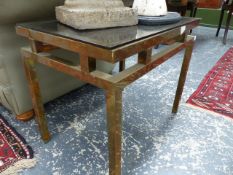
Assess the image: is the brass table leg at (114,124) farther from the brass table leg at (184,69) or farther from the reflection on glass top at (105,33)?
the brass table leg at (184,69)

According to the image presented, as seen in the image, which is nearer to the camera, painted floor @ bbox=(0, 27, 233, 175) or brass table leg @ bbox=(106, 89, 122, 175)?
brass table leg @ bbox=(106, 89, 122, 175)

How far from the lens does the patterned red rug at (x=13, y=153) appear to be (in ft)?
2.39

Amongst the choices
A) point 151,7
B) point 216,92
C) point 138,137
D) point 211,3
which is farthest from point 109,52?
point 211,3

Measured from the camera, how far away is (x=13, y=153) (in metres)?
0.79

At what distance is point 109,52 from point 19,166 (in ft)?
1.87

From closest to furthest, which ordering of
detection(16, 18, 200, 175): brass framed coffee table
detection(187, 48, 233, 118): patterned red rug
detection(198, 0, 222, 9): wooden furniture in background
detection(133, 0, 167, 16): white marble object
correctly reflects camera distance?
detection(16, 18, 200, 175): brass framed coffee table → detection(133, 0, 167, 16): white marble object → detection(187, 48, 233, 118): patterned red rug → detection(198, 0, 222, 9): wooden furniture in background

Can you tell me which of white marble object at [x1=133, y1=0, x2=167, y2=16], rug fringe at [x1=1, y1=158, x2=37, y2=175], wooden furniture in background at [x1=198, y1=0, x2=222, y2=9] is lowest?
rug fringe at [x1=1, y1=158, x2=37, y2=175]

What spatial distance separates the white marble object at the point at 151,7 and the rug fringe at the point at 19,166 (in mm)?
645

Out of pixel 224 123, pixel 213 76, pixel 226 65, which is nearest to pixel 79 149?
pixel 224 123

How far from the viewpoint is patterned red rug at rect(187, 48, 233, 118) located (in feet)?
3.65

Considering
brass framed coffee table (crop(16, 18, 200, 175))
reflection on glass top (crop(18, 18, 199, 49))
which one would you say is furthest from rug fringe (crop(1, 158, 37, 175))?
reflection on glass top (crop(18, 18, 199, 49))

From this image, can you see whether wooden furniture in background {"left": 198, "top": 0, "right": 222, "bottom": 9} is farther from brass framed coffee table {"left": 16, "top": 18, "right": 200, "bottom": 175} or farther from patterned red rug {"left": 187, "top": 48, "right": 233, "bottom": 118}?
brass framed coffee table {"left": 16, "top": 18, "right": 200, "bottom": 175}

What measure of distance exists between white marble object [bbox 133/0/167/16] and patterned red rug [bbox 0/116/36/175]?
0.65 m

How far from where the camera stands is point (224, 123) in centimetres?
99
